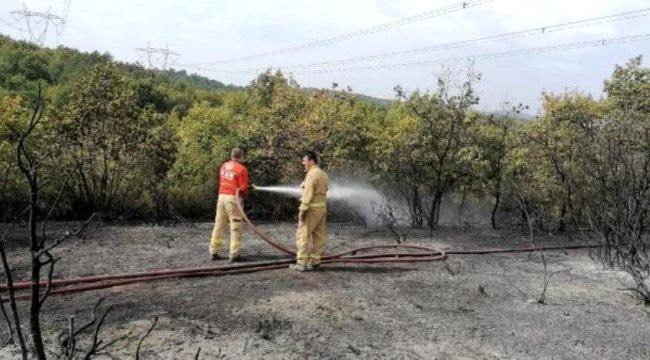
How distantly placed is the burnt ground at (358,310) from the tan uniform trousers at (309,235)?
27 cm

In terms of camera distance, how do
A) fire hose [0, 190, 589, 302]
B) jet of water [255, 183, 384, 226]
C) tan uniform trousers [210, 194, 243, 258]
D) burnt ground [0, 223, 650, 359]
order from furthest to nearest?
1. jet of water [255, 183, 384, 226]
2. tan uniform trousers [210, 194, 243, 258]
3. fire hose [0, 190, 589, 302]
4. burnt ground [0, 223, 650, 359]

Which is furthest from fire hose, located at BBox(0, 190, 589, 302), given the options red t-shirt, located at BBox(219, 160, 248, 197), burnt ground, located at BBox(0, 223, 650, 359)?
red t-shirt, located at BBox(219, 160, 248, 197)

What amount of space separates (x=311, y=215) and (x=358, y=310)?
2058 mm

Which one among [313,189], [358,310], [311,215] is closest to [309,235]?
[311,215]

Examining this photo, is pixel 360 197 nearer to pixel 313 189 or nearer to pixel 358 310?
pixel 313 189

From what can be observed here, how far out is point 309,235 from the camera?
26.6 feet

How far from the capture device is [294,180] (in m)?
14.3

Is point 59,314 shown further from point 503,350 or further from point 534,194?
point 534,194

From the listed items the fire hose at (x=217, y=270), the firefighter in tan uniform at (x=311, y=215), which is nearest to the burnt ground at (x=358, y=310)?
the fire hose at (x=217, y=270)

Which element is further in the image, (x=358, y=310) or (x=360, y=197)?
(x=360, y=197)

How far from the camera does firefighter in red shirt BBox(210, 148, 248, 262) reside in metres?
8.35

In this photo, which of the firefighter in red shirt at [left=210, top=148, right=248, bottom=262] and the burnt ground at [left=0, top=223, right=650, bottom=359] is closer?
the burnt ground at [left=0, top=223, right=650, bottom=359]

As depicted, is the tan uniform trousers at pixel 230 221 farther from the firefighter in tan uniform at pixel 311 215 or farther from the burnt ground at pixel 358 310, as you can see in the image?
the firefighter in tan uniform at pixel 311 215

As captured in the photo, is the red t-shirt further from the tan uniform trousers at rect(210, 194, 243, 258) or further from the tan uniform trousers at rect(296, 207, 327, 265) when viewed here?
the tan uniform trousers at rect(296, 207, 327, 265)
